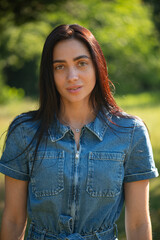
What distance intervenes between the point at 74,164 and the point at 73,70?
521mm

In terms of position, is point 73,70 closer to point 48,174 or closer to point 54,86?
point 54,86

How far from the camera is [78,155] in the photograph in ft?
6.58

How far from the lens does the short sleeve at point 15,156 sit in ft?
6.64

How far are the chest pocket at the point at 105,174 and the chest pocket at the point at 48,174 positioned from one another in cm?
16

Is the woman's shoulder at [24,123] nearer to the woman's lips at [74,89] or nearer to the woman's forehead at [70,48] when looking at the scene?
the woman's lips at [74,89]

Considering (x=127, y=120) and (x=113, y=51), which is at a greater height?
(x=113, y=51)

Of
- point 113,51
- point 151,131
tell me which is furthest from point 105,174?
point 113,51

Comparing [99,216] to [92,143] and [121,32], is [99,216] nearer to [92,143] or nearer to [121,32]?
[92,143]

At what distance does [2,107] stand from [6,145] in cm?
1339

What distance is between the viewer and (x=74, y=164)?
6.56 feet

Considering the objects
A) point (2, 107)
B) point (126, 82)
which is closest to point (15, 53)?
point (2, 107)

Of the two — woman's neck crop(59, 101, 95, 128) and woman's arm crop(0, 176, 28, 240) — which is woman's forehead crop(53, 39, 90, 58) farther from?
woman's arm crop(0, 176, 28, 240)

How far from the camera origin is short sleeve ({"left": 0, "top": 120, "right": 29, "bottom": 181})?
203cm

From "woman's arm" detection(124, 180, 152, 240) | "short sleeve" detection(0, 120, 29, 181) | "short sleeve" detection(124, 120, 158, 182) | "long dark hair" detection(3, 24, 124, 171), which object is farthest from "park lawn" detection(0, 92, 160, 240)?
"woman's arm" detection(124, 180, 152, 240)
